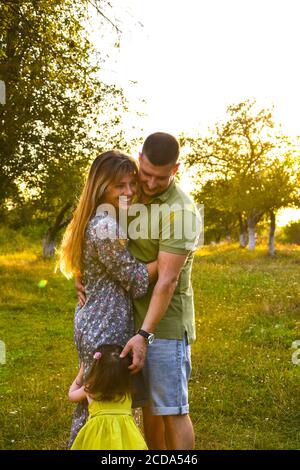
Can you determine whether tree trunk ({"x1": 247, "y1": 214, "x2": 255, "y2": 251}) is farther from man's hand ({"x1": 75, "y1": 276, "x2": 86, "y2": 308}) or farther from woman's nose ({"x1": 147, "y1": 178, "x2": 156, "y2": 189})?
woman's nose ({"x1": 147, "y1": 178, "x2": 156, "y2": 189})

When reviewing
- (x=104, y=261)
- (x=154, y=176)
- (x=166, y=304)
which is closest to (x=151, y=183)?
(x=154, y=176)

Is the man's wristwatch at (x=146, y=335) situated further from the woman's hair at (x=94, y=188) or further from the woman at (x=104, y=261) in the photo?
the woman's hair at (x=94, y=188)

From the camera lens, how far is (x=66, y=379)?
28.7 feet

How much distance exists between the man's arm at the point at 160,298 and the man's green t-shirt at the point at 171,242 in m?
0.07

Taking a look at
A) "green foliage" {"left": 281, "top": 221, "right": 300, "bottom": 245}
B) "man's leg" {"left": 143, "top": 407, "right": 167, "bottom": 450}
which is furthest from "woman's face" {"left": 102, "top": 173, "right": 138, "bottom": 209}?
"green foliage" {"left": 281, "top": 221, "right": 300, "bottom": 245}

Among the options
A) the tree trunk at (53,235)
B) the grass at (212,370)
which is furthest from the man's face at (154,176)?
the tree trunk at (53,235)

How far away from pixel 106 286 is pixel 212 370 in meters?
4.56

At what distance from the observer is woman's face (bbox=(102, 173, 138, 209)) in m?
4.81

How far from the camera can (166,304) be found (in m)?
4.66

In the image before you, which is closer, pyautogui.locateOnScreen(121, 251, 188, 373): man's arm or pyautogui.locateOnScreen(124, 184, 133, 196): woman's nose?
pyautogui.locateOnScreen(121, 251, 188, 373): man's arm

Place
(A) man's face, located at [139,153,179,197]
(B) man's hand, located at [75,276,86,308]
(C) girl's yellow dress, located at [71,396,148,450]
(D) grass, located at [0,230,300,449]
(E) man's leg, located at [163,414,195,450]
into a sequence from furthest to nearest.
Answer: (D) grass, located at [0,230,300,449], (B) man's hand, located at [75,276,86,308], (E) man's leg, located at [163,414,195,450], (A) man's face, located at [139,153,179,197], (C) girl's yellow dress, located at [71,396,148,450]

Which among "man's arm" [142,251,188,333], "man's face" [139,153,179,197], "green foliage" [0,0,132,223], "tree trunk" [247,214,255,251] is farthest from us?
"tree trunk" [247,214,255,251]
